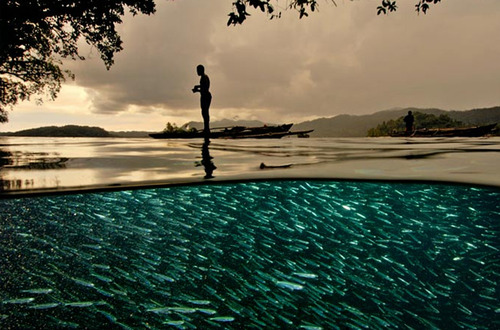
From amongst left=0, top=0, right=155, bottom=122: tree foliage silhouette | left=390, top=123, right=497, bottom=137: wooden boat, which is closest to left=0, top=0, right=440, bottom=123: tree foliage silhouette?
left=0, top=0, right=155, bottom=122: tree foliage silhouette

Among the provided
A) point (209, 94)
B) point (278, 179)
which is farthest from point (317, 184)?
point (209, 94)

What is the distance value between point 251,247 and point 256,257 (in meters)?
0.26

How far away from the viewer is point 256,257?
487cm

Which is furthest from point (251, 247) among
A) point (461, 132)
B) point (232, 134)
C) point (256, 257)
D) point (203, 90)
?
point (461, 132)

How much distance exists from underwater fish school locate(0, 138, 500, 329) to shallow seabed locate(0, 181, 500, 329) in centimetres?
2

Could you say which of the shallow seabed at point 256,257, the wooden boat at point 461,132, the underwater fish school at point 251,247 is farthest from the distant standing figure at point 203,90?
the wooden boat at point 461,132

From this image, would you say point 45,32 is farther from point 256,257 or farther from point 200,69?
point 256,257

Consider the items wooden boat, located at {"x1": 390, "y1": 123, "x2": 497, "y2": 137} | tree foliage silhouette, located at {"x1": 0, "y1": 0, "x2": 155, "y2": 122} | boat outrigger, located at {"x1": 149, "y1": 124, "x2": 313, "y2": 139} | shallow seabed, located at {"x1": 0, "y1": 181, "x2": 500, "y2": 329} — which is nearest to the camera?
shallow seabed, located at {"x1": 0, "y1": 181, "x2": 500, "y2": 329}

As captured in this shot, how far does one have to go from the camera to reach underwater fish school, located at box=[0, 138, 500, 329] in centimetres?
387

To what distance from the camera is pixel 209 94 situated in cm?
1486

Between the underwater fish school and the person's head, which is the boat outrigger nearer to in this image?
the person's head

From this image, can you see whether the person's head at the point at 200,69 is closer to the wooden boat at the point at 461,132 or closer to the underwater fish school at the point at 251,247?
the underwater fish school at the point at 251,247

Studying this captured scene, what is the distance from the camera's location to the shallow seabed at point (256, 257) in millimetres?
3834

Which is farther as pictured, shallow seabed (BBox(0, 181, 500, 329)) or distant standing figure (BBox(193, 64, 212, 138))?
distant standing figure (BBox(193, 64, 212, 138))
